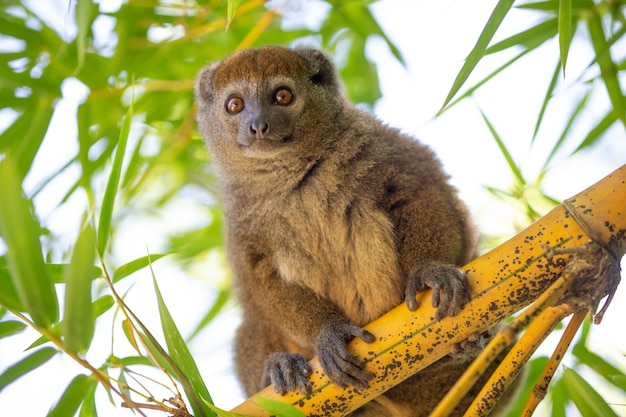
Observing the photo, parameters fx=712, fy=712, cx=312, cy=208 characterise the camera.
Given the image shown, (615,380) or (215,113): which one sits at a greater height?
(215,113)

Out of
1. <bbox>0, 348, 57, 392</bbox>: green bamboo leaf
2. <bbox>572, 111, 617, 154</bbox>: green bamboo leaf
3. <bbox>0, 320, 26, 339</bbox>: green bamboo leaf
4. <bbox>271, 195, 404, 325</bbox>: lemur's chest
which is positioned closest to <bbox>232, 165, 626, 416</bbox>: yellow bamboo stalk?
<bbox>271, 195, 404, 325</bbox>: lemur's chest

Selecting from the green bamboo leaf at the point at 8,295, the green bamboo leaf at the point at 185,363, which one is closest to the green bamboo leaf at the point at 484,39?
the green bamboo leaf at the point at 185,363

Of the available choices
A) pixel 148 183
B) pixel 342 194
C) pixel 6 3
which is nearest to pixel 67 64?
pixel 6 3

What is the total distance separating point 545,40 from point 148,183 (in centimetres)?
291

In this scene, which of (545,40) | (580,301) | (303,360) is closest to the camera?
(580,301)

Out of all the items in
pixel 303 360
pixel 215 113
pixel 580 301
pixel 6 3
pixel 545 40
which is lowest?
pixel 580 301

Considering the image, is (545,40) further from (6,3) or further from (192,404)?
(6,3)

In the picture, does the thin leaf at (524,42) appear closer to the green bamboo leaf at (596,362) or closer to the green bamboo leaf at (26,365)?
the green bamboo leaf at (596,362)

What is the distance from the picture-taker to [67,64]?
3951 millimetres

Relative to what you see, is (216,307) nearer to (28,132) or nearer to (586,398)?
(28,132)

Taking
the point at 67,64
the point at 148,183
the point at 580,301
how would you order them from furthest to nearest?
1. the point at 148,183
2. the point at 67,64
3. the point at 580,301

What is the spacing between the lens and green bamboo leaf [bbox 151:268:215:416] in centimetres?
271

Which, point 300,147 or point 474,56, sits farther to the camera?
point 300,147

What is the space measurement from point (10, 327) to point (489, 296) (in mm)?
1787
